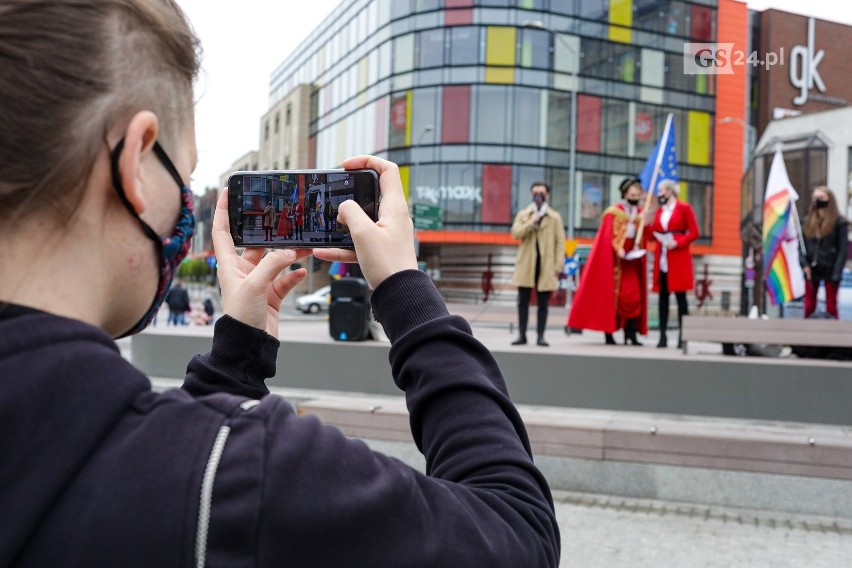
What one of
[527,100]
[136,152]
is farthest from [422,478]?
[527,100]

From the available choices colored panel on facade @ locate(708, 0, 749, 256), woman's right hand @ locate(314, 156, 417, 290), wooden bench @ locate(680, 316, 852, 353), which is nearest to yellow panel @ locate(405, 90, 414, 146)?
colored panel on facade @ locate(708, 0, 749, 256)

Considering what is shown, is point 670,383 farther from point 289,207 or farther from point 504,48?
point 504,48

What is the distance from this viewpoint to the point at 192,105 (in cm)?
96

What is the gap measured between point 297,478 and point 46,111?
17.5 inches

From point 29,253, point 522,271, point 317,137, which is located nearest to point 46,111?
point 29,253

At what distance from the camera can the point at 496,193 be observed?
136 feet

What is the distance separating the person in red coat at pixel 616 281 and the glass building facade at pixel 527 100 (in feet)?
103

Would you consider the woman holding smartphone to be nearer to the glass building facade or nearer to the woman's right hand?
the woman's right hand

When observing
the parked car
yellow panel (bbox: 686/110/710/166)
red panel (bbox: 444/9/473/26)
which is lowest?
the parked car

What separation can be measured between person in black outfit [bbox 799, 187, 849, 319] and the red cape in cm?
290

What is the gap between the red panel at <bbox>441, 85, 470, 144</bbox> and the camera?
138ft

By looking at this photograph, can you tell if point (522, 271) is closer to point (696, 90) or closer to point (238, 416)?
point (238, 416)

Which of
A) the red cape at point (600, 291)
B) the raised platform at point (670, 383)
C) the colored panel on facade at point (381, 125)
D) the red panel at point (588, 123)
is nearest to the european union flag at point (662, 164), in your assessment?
the red cape at point (600, 291)

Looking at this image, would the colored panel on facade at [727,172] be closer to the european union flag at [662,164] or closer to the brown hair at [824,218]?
the brown hair at [824,218]
